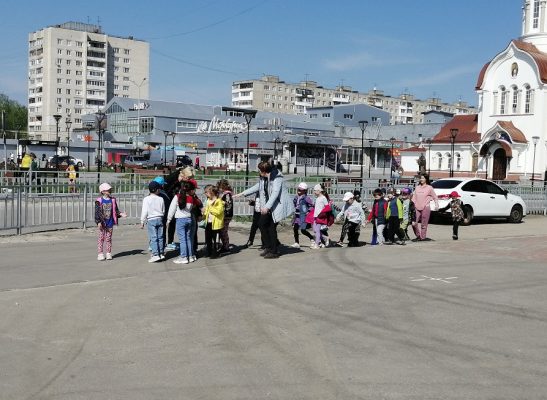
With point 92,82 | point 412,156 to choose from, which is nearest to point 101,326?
point 412,156

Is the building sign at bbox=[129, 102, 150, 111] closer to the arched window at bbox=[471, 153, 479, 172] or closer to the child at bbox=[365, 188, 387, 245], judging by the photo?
the arched window at bbox=[471, 153, 479, 172]

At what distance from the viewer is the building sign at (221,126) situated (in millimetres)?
83750

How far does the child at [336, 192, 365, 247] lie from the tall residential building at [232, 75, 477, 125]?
126372mm

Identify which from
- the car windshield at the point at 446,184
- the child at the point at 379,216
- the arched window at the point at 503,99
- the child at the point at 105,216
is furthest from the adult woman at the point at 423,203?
the arched window at the point at 503,99

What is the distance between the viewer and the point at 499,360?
5.75m

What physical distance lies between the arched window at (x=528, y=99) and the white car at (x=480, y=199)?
111ft

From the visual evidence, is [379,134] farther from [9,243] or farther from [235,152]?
[9,243]

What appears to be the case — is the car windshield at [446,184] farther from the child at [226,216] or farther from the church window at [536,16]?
the church window at [536,16]

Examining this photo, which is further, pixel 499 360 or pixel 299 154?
pixel 299 154

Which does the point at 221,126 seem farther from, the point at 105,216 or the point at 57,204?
the point at 105,216

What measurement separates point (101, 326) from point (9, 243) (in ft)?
23.5

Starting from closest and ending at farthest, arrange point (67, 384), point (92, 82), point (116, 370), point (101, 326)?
1. point (67, 384)
2. point (116, 370)
3. point (101, 326)
4. point (92, 82)

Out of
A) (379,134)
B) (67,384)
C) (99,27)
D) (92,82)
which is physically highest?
(99,27)

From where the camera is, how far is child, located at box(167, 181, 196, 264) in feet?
35.3
